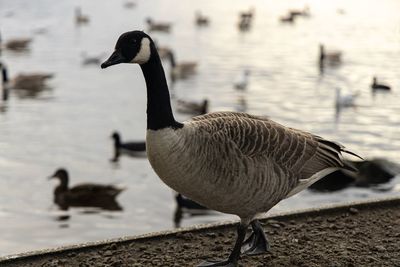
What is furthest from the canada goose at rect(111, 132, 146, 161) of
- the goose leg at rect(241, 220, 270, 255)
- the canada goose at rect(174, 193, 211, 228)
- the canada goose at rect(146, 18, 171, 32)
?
the canada goose at rect(146, 18, 171, 32)

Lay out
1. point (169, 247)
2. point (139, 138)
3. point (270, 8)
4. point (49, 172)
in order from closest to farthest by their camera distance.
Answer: point (169, 247)
point (49, 172)
point (139, 138)
point (270, 8)

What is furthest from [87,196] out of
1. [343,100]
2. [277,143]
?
[343,100]

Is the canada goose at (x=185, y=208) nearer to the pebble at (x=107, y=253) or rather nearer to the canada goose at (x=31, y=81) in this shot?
the pebble at (x=107, y=253)

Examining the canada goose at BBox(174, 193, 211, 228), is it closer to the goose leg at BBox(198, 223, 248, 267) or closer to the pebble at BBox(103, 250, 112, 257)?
the pebble at BBox(103, 250, 112, 257)

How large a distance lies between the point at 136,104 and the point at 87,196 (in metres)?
9.64

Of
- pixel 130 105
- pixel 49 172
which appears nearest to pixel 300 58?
pixel 130 105

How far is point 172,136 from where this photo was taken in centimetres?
646

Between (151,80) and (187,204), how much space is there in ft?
23.7

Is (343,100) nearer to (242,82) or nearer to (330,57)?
(242,82)

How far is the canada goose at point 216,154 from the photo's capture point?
6457 millimetres

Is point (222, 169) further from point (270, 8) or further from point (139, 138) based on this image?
point (270, 8)

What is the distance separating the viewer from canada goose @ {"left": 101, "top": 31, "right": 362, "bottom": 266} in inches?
254

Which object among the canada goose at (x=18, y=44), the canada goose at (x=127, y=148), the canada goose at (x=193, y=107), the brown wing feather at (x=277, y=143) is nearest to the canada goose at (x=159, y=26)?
the canada goose at (x=18, y=44)

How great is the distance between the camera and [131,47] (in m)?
6.41
